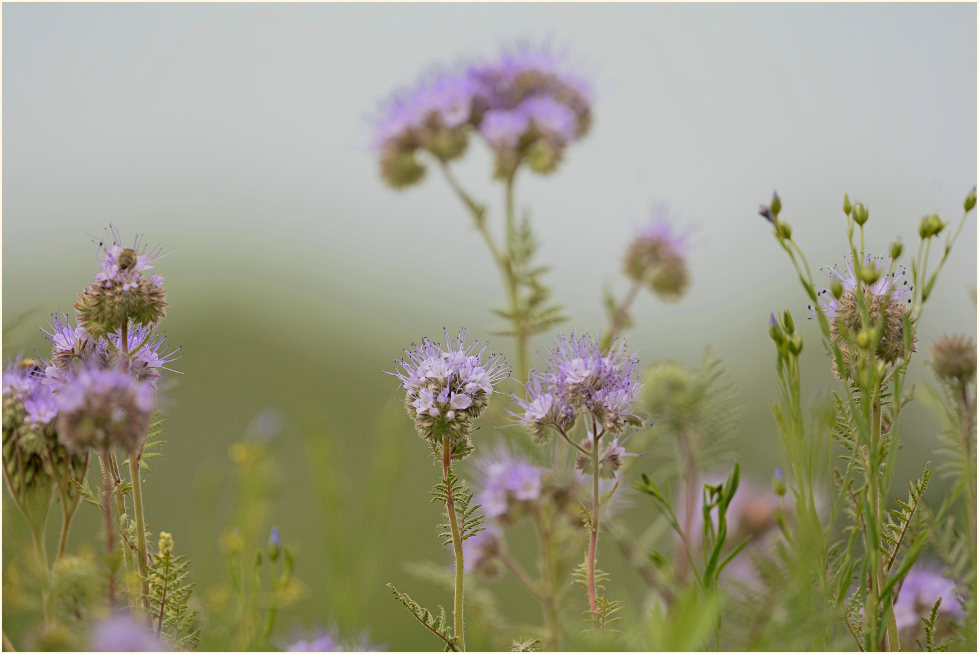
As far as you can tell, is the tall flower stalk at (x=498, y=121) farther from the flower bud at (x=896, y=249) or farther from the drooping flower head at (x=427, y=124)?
the flower bud at (x=896, y=249)

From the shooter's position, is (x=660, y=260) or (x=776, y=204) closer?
(x=776, y=204)

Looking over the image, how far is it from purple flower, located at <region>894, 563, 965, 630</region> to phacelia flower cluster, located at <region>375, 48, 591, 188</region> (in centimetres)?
123

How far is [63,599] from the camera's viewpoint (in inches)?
34.1

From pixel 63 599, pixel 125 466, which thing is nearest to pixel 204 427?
pixel 125 466

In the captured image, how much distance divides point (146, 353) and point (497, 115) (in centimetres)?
120

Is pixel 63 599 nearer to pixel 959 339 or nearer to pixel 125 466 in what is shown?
pixel 125 466

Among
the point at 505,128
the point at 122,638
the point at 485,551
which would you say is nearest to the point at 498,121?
the point at 505,128

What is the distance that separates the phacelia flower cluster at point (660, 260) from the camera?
222 cm

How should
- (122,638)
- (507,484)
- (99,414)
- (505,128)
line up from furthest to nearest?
(505,128) < (507,484) < (99,414) < (122,638)

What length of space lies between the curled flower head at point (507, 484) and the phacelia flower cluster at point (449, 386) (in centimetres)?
9

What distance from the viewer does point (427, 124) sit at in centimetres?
224

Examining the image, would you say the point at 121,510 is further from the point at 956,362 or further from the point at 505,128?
the point at 505,128

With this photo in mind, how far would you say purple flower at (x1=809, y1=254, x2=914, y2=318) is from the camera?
1097 millimetres

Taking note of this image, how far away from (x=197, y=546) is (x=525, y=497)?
0.39 meters
